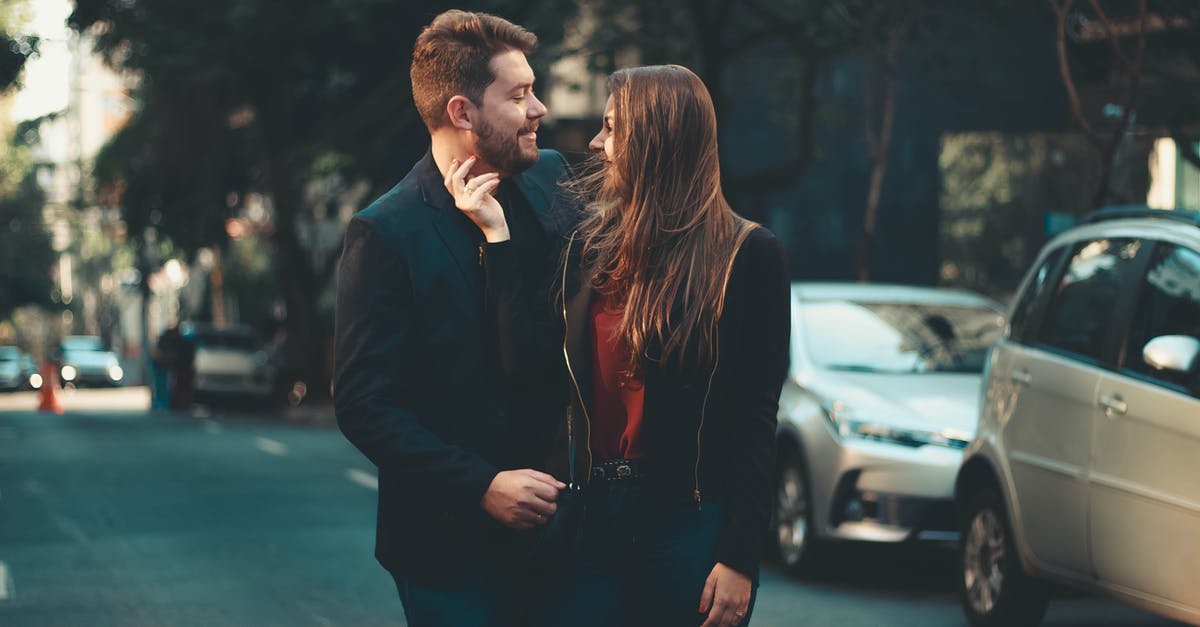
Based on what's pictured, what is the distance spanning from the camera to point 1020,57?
24047 millimetres

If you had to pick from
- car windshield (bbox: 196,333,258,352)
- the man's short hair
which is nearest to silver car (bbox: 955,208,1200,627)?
the man's short hair

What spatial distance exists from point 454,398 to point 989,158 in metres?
21.3

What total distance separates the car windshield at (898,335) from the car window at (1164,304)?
3391mm

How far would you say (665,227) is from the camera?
3242mm

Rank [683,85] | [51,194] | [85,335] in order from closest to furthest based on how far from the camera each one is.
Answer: [683,85], [51,194], [85,335]

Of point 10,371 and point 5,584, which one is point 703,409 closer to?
point 5,584

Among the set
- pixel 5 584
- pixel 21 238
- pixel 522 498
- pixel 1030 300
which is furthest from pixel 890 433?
pixel 21 238

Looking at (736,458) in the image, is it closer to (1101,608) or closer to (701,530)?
(701,530)

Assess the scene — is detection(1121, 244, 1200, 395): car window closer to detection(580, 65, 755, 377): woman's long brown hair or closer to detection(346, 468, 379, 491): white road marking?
detection(580, 65, 755, 377): woman's long brown hair

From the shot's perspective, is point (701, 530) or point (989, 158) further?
point (989, 158)

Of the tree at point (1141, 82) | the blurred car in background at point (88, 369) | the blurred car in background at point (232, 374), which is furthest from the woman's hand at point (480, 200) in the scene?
the blurred car in background at point (88, 369)

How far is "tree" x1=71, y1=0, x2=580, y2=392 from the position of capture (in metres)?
23.0

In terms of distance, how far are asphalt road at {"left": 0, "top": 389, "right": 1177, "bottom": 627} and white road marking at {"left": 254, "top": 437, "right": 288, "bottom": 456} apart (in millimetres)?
1156

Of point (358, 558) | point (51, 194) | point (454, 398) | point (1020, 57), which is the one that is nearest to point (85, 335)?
point (51, 194)
